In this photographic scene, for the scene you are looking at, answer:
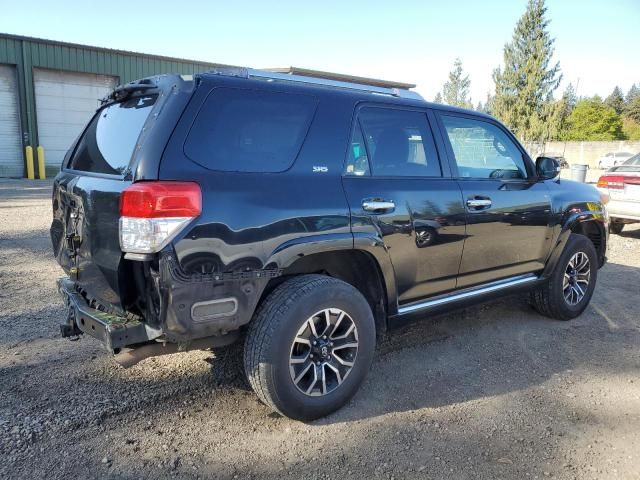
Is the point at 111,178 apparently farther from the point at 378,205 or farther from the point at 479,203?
the point at 479,203

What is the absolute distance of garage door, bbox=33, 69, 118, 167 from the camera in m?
19.5

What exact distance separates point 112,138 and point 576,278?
13.7ft

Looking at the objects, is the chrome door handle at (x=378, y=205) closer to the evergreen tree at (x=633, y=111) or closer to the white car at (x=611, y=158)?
the white car at (x=611, y=158)

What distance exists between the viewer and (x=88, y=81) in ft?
67.0

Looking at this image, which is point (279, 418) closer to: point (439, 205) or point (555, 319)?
point (439, 205)

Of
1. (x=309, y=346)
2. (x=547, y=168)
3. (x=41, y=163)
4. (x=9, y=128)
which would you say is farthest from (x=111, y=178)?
(x=9, y=128)

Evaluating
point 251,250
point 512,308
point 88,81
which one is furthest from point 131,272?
point 88,81

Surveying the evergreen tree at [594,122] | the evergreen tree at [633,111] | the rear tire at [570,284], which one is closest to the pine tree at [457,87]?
the evergreen tree at [594,122]

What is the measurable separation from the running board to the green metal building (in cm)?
1997

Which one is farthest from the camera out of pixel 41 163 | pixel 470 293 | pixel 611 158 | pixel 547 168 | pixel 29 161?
pixel 611 158

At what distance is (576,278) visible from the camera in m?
4.80

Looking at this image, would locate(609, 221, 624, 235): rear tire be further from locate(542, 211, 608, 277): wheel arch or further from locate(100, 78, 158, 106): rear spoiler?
locate(100, 78, 158, 106): rear spoiler

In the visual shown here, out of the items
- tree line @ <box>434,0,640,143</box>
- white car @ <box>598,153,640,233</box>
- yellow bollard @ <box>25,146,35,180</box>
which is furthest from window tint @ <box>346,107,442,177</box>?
tree line @ <box>434,0,640,143</box>

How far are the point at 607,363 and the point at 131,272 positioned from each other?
11.6 feet
